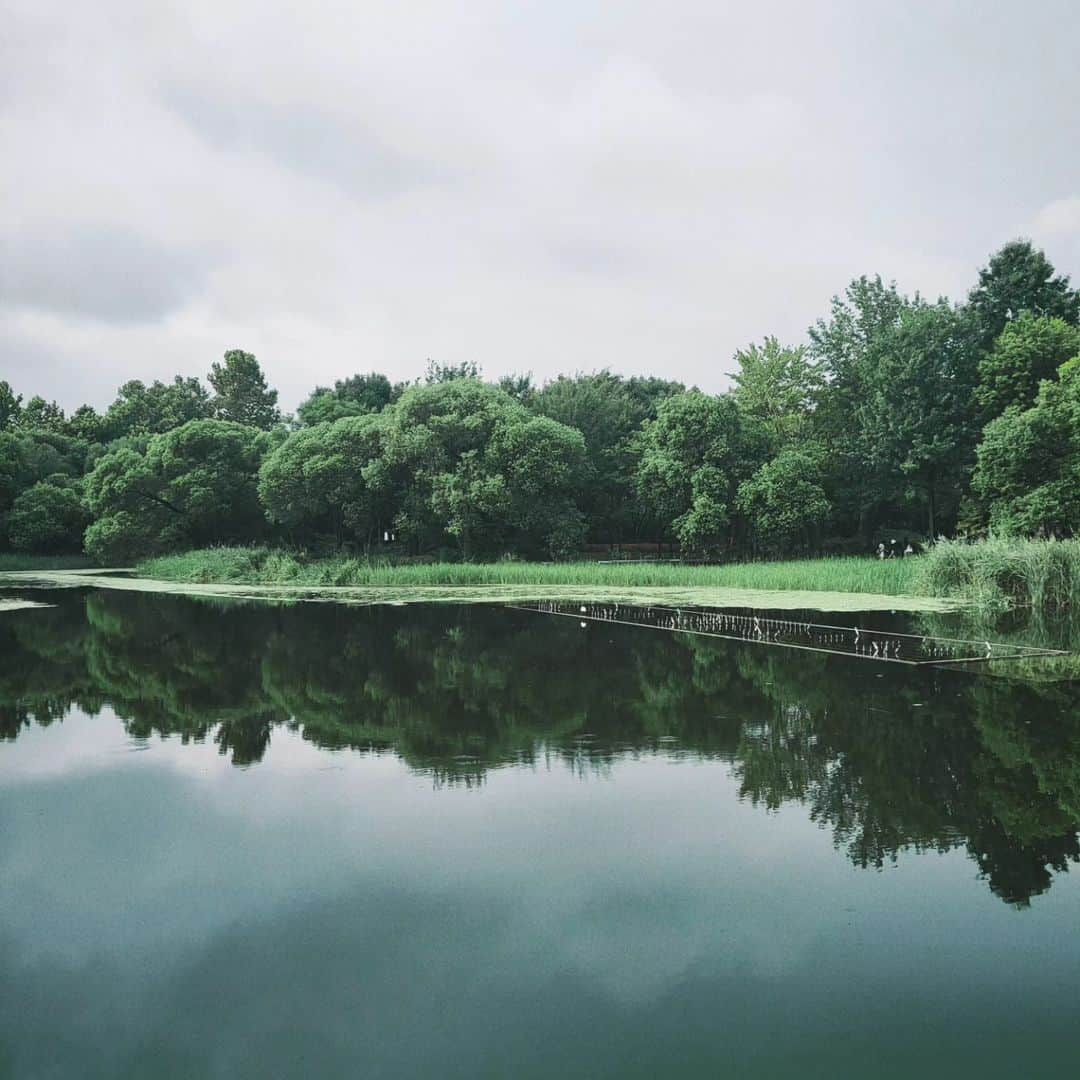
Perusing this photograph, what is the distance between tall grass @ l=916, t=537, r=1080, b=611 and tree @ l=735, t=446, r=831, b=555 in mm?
12793

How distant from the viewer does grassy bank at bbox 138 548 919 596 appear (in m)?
24.1

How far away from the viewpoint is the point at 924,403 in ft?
119

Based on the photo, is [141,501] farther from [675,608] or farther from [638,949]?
[638,949]

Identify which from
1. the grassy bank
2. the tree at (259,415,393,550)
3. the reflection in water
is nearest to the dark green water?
the reflection in water

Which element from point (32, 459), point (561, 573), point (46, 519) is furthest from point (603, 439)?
point (32, 459)

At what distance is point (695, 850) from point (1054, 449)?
28.5m

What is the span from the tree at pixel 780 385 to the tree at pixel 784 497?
245 inches

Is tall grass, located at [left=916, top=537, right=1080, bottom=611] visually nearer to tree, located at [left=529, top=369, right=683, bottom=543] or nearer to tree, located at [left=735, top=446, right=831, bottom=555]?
tree, located at [left=735, top=446, right=831, bottom=555]

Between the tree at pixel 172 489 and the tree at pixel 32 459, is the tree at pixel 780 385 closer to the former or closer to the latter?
the tree at pixel 172 489

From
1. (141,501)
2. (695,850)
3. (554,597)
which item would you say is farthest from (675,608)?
(141,501)

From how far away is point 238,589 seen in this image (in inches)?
1227

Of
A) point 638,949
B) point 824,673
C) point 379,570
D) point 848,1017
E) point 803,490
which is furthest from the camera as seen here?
point 803,490

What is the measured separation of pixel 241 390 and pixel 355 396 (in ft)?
90.0

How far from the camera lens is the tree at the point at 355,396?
5084 centimetres
